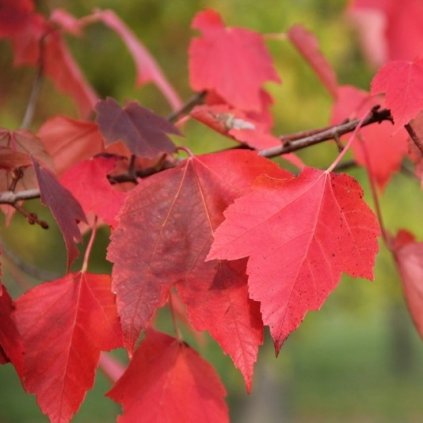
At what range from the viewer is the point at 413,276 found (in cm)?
114

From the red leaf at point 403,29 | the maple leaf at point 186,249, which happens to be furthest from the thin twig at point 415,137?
the red leaf at point 403,29

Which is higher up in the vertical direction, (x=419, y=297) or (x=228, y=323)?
(x=228, y=323)

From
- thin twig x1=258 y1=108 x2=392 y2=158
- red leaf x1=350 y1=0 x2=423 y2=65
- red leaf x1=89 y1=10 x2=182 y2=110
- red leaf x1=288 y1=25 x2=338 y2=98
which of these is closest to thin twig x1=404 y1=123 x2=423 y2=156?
thin twig x1=258 y1=108 x2=392 y2=158

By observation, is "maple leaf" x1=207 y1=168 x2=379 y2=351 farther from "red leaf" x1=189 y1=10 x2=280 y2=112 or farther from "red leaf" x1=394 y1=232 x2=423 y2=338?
"red leaf" x1=189 y1=10 x2=280 y2=112

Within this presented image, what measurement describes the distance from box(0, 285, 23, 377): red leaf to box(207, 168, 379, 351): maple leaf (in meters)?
0.26

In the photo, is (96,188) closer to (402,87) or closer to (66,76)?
(402,87)

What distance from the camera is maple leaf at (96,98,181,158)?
1.04 m

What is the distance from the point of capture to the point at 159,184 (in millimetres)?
979

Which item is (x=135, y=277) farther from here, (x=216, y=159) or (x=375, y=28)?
(x=375, y=28)

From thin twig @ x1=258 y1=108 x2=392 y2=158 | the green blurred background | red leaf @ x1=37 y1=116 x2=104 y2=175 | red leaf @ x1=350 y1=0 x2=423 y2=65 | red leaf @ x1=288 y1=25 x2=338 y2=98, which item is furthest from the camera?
the green blurred background

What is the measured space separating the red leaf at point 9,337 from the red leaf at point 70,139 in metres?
0.37

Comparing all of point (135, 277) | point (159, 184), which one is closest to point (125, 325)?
point (135, 277)

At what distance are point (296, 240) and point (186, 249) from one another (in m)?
0.13

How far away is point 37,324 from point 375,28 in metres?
6.22
